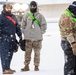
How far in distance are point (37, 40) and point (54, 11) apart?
26005 millimetres

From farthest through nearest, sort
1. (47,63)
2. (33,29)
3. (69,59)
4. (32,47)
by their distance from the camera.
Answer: (47,63), (32,47), (33,29), (69,59)

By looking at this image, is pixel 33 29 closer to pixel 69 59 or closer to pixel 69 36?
pixel 69 59

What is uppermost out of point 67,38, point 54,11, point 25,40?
point 67,38

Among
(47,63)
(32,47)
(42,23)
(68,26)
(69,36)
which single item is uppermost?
(68,26)

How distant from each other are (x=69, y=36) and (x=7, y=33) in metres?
2.41

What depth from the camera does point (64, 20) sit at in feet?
15.9

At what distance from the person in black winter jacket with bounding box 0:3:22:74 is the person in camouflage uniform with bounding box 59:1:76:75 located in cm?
214

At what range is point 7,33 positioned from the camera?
705 centimetres

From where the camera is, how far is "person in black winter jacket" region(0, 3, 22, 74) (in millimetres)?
6992

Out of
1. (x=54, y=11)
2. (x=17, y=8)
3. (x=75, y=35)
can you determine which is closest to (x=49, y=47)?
(x=75, y=35)

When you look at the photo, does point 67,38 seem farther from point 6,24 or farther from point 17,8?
point 17,8

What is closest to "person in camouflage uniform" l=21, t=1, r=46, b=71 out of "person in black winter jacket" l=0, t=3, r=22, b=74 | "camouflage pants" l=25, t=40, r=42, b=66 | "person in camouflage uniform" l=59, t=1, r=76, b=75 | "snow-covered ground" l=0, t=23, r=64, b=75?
"camouflage pants" l=25, t=40, r=42, b=66

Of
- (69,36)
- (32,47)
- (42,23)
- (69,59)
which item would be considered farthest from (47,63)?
(69,36)

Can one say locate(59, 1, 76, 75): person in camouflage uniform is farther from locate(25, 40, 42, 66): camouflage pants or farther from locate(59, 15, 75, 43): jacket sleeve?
locate(25, 40, 42, 66): camouflage pants
